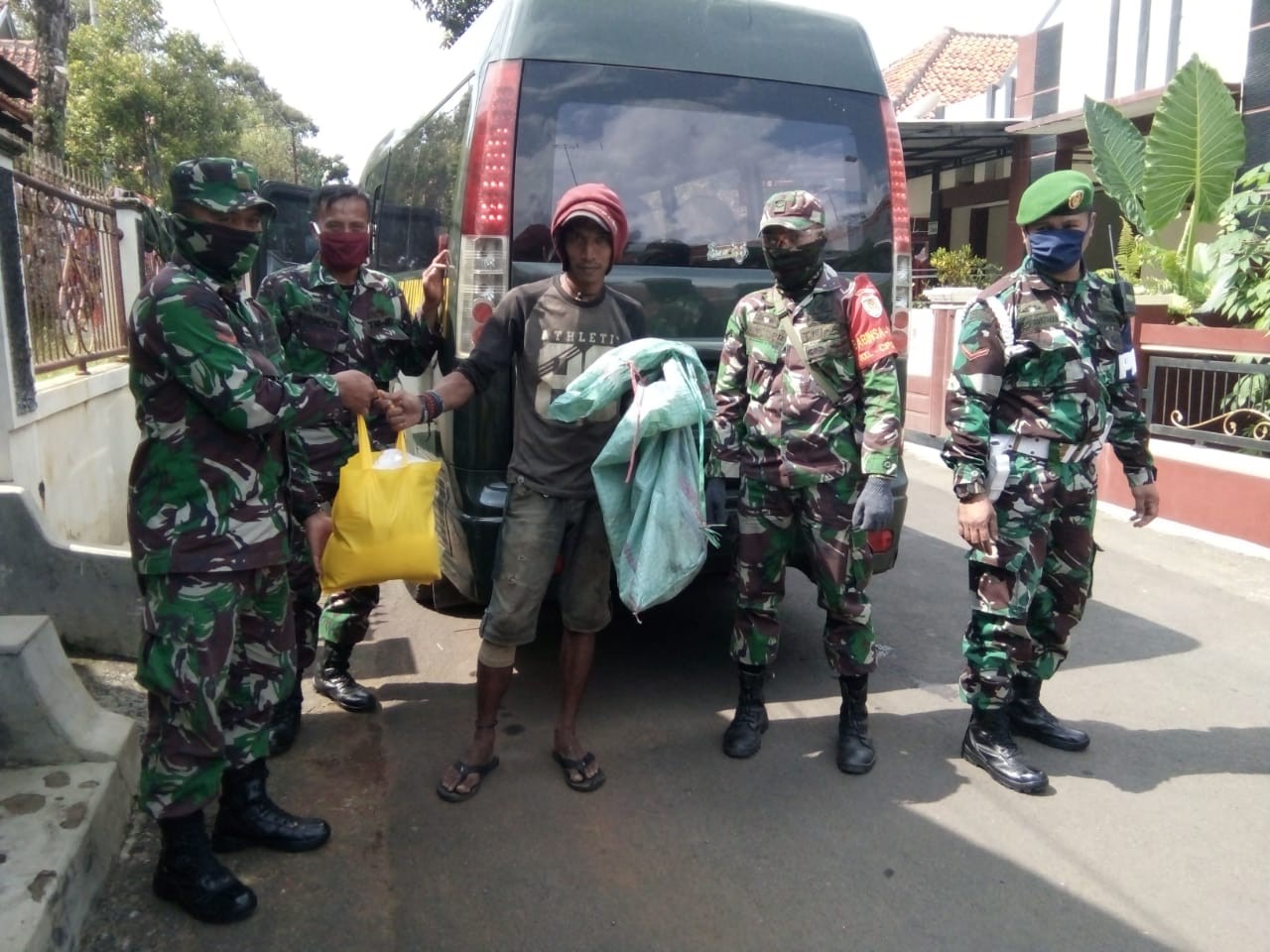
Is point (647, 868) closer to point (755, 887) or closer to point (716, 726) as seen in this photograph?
point (755, 887)

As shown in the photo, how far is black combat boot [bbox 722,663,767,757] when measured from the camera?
3.39 m

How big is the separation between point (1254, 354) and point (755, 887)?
5.96 metres

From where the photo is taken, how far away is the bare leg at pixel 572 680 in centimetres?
319

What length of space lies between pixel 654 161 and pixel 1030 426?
63.7 inches

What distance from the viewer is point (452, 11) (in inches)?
563

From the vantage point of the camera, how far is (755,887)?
2631mm

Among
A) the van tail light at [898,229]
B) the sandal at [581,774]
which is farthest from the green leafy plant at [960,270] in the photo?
the sandal at [581,774]

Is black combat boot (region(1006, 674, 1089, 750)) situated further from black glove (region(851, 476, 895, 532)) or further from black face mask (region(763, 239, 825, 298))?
black face mask (region(763, 239, 825, 298))

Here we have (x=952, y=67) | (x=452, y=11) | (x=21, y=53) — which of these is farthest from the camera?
(x=21, y=53)

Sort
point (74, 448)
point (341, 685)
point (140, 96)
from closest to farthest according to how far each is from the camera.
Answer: point (341, 685) → point (74, 448) → point (140, 96)

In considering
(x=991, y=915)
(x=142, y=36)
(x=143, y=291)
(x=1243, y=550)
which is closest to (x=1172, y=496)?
(x=1243, y=550)

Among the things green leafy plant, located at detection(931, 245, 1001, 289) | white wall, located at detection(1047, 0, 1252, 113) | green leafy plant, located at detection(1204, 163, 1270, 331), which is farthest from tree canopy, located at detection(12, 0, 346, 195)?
green leafy plant, located at detection(1204, 163, 1270, 331)

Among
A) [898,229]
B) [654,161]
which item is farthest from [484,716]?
[898,229]

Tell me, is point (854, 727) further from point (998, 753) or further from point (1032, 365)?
point (1032, 365)
